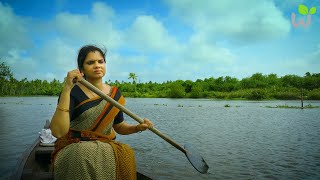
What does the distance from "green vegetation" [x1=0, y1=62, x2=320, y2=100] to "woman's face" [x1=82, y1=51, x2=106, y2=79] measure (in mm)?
51484

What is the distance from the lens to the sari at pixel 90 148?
177 centimetres

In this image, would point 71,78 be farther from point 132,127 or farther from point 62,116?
point 132,127

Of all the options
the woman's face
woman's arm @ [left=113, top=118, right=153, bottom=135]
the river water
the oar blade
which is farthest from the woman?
the river water

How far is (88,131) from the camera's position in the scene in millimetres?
1964

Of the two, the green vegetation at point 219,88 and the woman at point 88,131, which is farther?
the green vegetation at point 219,88

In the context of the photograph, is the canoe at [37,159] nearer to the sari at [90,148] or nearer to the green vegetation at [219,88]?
the sari at [90,148]

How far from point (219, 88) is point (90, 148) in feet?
248

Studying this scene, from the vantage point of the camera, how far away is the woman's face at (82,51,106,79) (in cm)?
208

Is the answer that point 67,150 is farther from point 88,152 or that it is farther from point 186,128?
point 186,128

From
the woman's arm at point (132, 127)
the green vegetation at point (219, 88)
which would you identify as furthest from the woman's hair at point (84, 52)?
the green vegetation at point (219, 88)

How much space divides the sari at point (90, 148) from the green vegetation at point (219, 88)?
51587 millimetres

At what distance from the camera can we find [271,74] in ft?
271

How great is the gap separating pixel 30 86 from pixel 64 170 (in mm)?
97878

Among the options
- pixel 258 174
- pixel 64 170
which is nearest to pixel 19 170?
pixel 64 170
